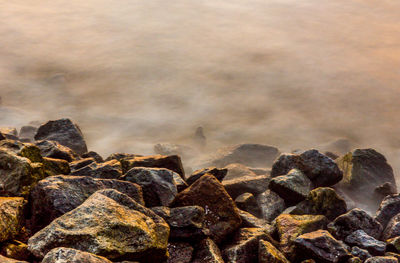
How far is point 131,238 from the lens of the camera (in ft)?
19.4

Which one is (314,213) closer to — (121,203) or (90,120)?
(121,203)

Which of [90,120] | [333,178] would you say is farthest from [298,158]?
[90,120]

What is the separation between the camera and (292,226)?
345 inches

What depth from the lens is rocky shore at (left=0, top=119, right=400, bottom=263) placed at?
5832 millimetres

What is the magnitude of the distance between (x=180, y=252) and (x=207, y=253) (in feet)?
1.56

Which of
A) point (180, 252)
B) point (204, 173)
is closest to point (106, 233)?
point (180, 252)

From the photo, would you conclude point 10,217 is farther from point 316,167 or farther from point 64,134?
point 316,167

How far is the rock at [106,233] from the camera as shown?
5.54m

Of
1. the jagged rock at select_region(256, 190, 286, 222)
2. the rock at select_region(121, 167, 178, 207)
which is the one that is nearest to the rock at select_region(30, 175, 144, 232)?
the rock at select_region(121, 167, 178, 207)

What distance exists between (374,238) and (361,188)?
510 cm

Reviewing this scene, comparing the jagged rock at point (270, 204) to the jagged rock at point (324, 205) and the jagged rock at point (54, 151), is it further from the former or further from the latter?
the jagged rock at point (54, 151)

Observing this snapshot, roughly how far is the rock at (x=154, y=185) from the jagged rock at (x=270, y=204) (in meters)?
3.08

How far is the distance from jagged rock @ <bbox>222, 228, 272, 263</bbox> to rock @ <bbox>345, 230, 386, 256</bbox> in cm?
183

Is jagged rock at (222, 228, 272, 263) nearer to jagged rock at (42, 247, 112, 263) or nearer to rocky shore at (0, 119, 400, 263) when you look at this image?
rocky shore at (0, 119, 400, 263)
